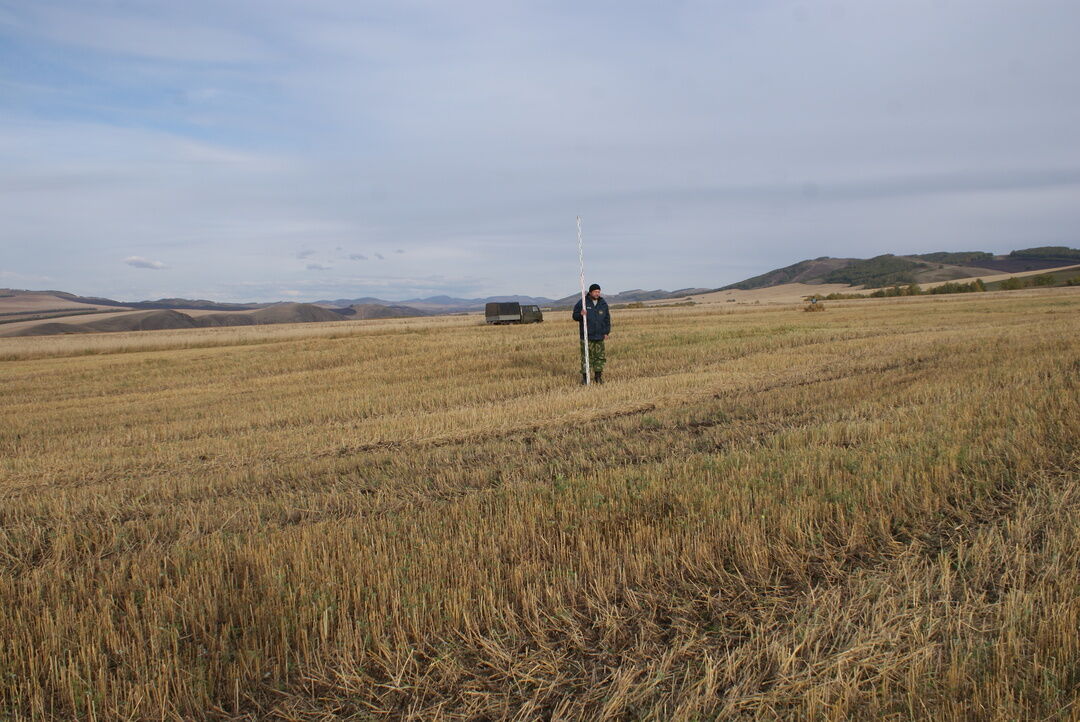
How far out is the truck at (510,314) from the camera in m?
47.1

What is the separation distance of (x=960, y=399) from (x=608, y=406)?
5586mm

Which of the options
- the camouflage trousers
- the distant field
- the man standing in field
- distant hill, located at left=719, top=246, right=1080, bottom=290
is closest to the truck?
the camouflage trousers

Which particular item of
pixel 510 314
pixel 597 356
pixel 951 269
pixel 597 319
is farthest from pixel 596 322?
pixel 951 269

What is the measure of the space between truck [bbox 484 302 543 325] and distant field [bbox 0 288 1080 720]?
1479 inches

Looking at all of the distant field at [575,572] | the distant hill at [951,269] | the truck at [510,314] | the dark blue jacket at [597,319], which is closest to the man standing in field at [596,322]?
the dark blue jacket at [597,319]

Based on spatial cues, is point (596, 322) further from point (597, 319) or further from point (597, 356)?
point (597, 356)

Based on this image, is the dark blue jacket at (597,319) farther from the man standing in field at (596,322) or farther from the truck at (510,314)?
the truck at (510,314)

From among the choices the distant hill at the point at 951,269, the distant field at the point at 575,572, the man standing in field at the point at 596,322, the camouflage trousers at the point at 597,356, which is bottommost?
the distant field at the point at 575,572

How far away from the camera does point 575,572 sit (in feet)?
13.5

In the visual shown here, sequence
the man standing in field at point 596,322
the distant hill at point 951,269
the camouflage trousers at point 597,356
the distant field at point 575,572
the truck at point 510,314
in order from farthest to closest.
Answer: the distant hill at point 951,269, the truck at point 510,314, the camouflage trousers at point 597,356, the man standing in field at point 596,322, the distant field at point 575,572

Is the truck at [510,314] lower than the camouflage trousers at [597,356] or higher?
higher

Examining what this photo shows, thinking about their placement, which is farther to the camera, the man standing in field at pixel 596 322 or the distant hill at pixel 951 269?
the distant hill at pixel 951 269

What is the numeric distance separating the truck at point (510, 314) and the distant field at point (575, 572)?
1479 inches

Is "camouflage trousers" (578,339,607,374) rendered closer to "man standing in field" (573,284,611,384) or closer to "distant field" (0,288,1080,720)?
"man standing in field" (573,284,611,384)
